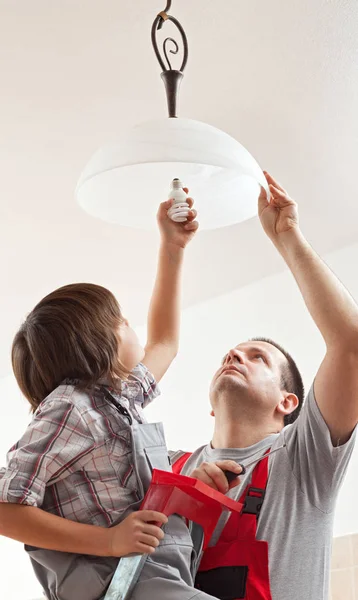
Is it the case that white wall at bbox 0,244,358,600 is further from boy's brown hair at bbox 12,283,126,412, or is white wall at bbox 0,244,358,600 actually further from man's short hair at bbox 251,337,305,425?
boy's brown hair at bbox 12,283,126,412

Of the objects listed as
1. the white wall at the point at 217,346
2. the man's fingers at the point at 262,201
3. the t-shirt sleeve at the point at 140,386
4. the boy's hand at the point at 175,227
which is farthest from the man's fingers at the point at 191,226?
the white wall at the point at 217,346

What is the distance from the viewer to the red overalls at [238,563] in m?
1.36

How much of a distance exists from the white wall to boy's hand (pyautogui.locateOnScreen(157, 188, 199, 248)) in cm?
131

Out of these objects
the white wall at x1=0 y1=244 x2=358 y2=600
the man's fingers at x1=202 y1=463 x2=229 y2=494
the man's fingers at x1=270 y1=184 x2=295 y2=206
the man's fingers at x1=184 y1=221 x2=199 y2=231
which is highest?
the white wall at x1=0 y1=244 x2=358 y2=600

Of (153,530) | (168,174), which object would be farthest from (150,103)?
(153,530)

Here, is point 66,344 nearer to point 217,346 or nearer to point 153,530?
point 153,530

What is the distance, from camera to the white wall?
2816mm

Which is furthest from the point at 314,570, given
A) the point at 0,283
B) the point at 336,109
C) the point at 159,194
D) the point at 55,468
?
the point at 0,283

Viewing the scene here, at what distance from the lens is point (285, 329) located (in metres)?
2.92

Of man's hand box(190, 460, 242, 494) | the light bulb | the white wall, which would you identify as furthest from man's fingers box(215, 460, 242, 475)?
the white wall

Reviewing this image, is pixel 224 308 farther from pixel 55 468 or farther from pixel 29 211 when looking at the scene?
pixel 55 468

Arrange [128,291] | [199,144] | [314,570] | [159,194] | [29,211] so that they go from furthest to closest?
[128,291]
[29,211]
[314,570]
[159,194]
[199,144]

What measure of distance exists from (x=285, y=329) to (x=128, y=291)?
0.60 meters

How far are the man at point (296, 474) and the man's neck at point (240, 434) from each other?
0.06m
